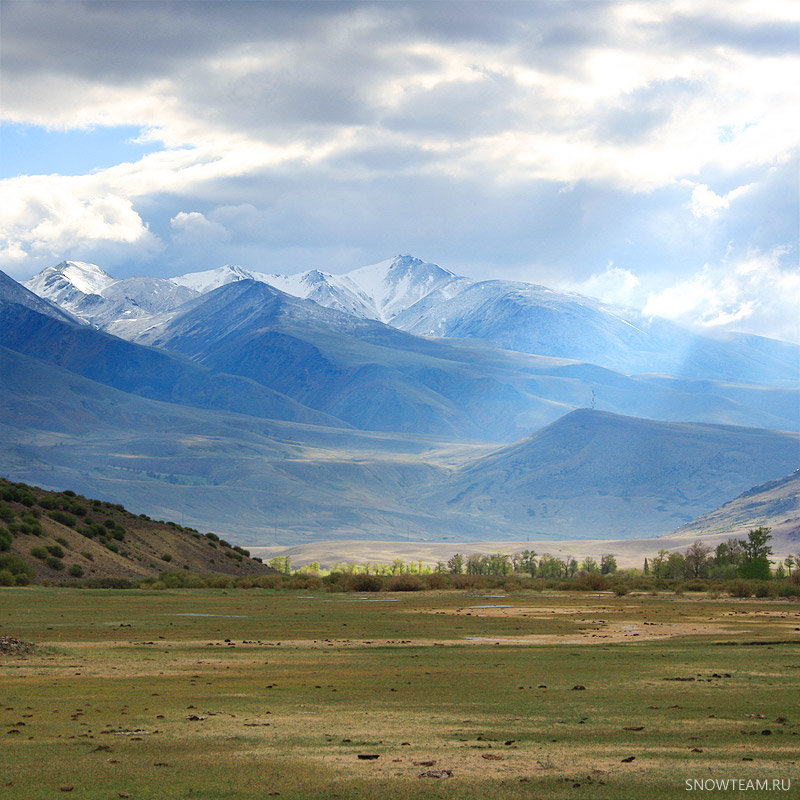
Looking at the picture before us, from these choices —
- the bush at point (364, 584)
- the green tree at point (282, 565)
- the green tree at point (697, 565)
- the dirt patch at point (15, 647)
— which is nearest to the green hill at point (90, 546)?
the bush at point (364, 584)

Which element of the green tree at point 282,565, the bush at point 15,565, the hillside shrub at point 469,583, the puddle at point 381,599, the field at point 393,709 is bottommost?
the field at point 393,709

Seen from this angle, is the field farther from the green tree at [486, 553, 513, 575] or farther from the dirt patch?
the green tree at [486, 553, 513, 575]

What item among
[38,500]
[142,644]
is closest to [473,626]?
[142,644]

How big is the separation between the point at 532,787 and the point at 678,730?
5458mm

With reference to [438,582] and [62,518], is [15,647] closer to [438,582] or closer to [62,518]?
[438,582]

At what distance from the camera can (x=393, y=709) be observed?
23531 millimetres

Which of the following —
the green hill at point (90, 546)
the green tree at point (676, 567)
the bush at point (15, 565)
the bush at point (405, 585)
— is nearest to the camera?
the bush at point (15, 565)

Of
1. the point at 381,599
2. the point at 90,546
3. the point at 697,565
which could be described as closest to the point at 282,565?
the point at 697,565

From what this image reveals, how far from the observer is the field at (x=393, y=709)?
16.6m

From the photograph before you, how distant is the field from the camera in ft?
54.6

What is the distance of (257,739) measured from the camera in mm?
19703

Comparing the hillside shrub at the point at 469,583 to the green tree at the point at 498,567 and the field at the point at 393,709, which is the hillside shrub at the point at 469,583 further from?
the green tree at the point at 498,567

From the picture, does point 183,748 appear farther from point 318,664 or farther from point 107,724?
point 318,664

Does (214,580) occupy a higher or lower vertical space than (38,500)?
lower
